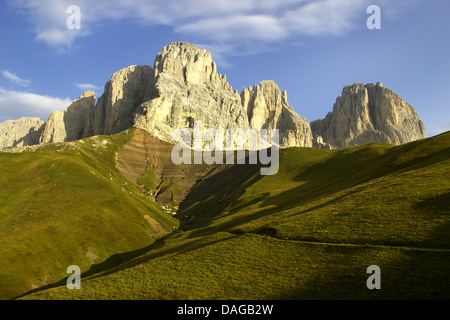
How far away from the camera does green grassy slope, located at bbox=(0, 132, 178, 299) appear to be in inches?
3216

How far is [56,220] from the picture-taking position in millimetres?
105562

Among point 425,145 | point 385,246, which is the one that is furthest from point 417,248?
point 425,145

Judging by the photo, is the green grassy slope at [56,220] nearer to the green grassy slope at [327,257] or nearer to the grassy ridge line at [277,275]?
the green grassy slope at [327,257]

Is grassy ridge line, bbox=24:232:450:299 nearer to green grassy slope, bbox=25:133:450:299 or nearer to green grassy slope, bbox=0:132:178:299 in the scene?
green grassy slope, bbox=25:133:450:299

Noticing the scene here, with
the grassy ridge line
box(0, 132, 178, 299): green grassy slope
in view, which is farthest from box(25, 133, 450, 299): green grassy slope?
box(0, 132, 178, 299): green grassy slope

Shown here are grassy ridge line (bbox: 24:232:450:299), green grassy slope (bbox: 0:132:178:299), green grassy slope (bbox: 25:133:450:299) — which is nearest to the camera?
grassy ridge line (bbox: 24:232:450:299)

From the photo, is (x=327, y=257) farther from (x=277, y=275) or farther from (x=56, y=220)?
(x=56, y=220)

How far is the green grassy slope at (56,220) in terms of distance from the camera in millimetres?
81688

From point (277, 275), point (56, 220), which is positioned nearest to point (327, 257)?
point (277, 275)

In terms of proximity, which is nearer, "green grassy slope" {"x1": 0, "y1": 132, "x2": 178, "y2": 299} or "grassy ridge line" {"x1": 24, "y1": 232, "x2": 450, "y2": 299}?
"grassy ridge line" {"x1": 24, "y1": 232, "x2": 450, "y2": 299}

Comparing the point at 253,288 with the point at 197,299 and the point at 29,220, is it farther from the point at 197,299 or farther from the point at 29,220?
the point at 29,220

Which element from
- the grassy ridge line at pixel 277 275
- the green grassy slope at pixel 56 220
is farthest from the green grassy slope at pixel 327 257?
the green grassy slope at pixel 56 220
